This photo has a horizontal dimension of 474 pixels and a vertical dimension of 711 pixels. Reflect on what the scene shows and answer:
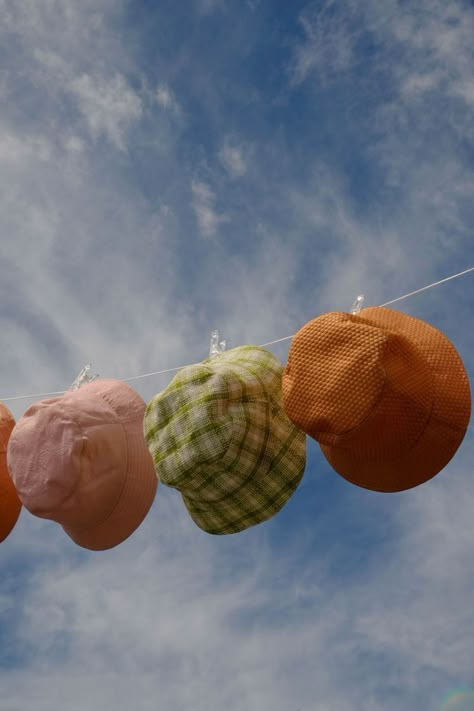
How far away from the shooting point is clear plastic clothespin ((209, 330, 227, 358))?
222 centimetres

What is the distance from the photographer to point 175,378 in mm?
1930

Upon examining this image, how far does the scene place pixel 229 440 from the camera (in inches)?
71.8

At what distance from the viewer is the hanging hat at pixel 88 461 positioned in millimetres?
2145

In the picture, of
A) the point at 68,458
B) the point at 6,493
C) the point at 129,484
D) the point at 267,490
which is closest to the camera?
the point at 267,490

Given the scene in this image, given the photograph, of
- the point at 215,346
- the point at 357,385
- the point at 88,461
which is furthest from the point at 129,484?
the point at 357,385

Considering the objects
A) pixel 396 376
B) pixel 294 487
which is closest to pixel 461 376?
pixel 396 376

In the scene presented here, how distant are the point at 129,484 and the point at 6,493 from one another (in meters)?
0.55

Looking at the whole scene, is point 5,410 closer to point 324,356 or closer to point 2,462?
point 2,462

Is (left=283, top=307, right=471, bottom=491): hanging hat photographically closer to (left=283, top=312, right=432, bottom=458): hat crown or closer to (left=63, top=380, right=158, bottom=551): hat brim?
(left=283, top=312, right=432, bottom=458): hat crown

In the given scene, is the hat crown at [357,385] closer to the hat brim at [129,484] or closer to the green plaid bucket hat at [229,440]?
the green plaid bucket hat at [229,440]

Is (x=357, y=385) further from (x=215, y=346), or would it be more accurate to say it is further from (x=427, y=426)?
(x=215, y=346)

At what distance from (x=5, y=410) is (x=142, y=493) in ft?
2.33

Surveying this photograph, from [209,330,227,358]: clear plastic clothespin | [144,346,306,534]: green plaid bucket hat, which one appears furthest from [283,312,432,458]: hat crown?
[209,330,227,358]: clear plastic clothespin

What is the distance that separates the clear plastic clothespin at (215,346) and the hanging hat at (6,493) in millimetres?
879
